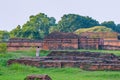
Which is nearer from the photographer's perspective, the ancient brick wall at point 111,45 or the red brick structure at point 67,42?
the red brick structure at point 67,42

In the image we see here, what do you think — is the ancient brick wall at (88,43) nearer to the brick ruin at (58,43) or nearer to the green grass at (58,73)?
the brick ruin at (58,43)

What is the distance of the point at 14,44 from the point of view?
36.3 metres

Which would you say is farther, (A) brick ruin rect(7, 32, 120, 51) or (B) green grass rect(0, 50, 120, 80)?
(A) brick ruin rect(7, 32, 120, 51)

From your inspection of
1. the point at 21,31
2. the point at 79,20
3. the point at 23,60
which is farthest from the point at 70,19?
the point at 23,60

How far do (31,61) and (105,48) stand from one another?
62.2 ft

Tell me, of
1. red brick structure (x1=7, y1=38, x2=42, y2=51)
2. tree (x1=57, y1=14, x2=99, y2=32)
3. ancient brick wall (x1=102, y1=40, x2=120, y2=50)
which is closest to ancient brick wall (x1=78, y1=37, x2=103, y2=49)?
ancient brick wall (x1=102, y1=40, x2=120, y2=50)

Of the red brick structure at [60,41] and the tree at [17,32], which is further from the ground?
the tree at [17,32]

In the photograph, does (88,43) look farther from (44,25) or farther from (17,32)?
(44,25)

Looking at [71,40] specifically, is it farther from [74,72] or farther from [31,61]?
[74,72]

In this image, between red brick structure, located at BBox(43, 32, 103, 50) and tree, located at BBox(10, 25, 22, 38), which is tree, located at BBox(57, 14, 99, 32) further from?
red brick structure, located at BBox(43, 32, 103, 50)

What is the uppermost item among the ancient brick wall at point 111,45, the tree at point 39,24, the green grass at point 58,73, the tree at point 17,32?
the tree at point 39,24

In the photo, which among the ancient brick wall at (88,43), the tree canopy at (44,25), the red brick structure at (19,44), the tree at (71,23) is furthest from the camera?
the tree at (71,23)

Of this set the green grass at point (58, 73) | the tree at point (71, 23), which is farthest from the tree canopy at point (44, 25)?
the green grass at point (58, 73)

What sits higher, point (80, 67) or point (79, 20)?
point (79, 20)
